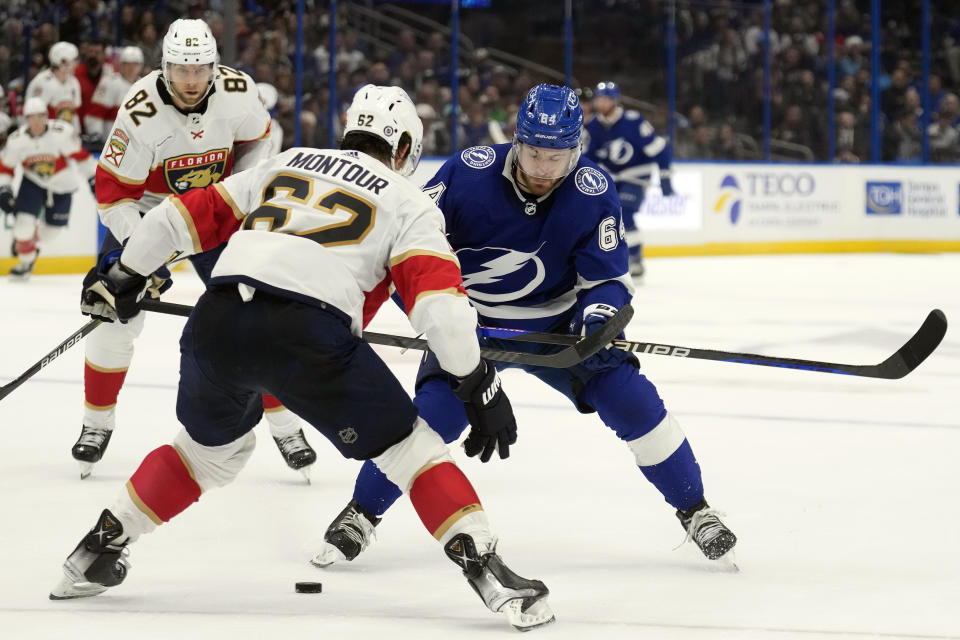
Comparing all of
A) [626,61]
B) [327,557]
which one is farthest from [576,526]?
[626,61]

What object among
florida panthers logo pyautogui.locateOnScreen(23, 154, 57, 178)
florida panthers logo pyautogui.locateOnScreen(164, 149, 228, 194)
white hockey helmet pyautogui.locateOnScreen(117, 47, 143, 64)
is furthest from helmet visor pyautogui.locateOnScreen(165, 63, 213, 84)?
white hockey helmet pyautogui.locateOnScreen(117, 47, 143, 64)

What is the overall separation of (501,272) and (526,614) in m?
0.89

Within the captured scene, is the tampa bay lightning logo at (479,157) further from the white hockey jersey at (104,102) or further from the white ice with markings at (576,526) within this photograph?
the white hockey jersey at (104,102)

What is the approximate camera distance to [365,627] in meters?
2.29

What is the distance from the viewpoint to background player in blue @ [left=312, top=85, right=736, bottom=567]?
8.96 feet

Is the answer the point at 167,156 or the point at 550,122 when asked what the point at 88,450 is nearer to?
the point at 167,156

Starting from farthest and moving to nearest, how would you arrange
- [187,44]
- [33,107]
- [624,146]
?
[624,146]
[33,107]
[187,44]

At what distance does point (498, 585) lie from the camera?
2.24 meters

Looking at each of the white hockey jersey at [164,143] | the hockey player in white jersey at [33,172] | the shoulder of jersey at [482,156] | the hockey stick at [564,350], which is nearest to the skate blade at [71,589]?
the hockey stick at [564,350]

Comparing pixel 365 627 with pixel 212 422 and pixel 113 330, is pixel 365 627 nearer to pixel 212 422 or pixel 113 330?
pixel 212 422

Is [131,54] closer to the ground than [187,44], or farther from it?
closer to the ground

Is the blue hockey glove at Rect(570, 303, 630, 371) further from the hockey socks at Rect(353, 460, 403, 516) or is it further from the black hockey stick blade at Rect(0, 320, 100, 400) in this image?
the black hockey stick blade at Rect(0, 320, 100, 400)

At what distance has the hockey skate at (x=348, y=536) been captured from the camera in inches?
106

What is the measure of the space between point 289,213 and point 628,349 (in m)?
0.87
